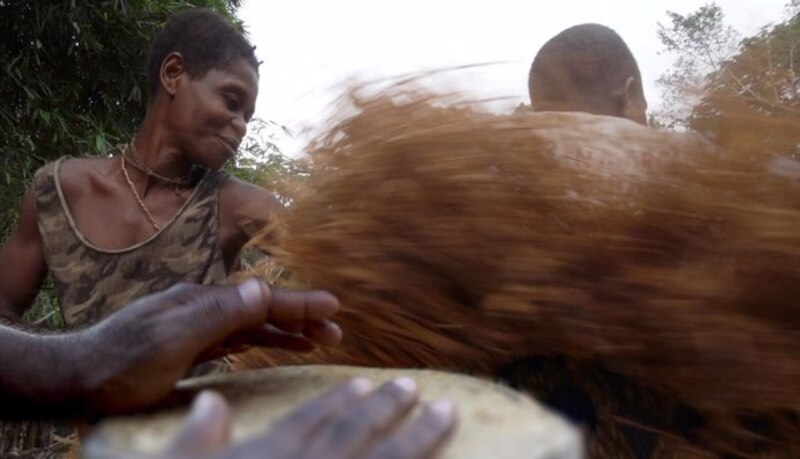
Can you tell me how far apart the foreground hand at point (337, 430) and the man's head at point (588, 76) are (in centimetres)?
43

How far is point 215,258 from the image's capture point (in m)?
2.08

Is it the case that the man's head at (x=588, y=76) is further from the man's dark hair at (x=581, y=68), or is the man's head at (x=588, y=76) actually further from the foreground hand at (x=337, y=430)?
the foreground hand at (x=337, y=430)

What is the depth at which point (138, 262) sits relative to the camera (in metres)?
2.16

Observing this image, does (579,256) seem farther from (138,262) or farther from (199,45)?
(199,45)

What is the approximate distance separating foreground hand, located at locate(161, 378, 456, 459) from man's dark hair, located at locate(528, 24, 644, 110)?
0.44 metres

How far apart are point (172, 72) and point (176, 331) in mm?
1863

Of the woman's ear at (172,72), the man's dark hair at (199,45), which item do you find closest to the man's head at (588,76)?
the man's dark hair at (199,45)

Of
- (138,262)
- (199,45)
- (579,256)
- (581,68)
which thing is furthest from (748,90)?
(199,45)

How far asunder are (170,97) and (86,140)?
269 centimetres

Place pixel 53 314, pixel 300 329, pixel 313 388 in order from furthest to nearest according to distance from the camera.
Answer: pixel 53 314, pixel 300 329, pixel 313 388

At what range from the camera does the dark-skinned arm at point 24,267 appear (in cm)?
237

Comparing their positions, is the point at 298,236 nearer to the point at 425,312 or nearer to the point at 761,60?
the point at 425,312

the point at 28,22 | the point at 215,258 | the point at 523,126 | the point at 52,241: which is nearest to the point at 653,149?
the point at 523,126

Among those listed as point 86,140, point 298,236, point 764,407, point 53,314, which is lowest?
point 53,314
